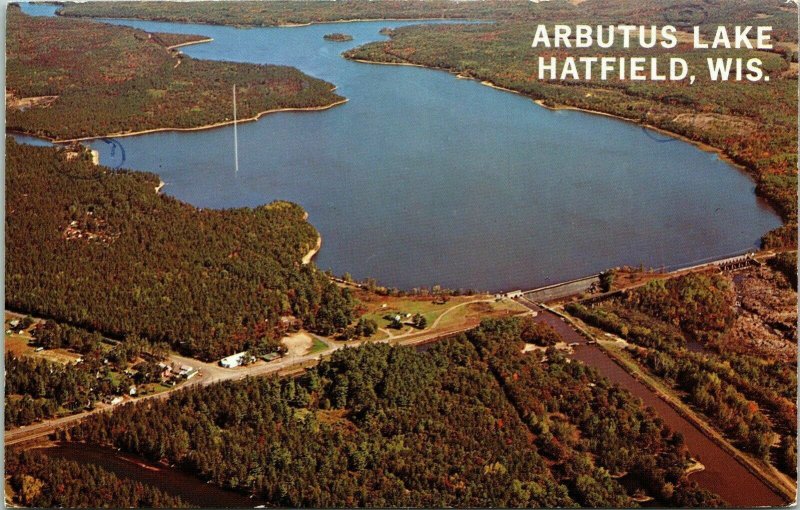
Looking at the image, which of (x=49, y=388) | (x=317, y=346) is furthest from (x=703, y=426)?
(x=49, y=388)

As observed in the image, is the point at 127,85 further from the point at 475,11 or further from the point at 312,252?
the point at 312,252

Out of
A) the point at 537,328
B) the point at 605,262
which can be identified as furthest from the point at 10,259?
the point at 605,262

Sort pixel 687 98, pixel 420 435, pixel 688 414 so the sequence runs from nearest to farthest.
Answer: pixel 420 435 < pixel 688 414 < pixel 687 98

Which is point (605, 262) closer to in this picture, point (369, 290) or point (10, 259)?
point (369, 290)

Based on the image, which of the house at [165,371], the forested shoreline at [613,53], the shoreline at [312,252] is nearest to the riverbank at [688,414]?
the forested shoreline at [613,53]

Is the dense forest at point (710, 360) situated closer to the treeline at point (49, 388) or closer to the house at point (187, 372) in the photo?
the house at point (187, 372)

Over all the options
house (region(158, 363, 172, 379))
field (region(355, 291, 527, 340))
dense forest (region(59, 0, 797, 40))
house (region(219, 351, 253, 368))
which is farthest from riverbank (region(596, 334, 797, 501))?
house (region(158, 363, 172, 379))
